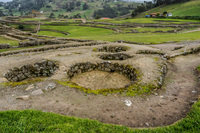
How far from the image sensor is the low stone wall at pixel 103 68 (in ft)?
34.8

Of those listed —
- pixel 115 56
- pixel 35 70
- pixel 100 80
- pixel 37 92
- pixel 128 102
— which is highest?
pixel 115 56

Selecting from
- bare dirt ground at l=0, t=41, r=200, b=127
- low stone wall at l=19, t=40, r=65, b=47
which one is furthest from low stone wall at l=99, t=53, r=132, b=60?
low stone wall at l=19, t=40, r=65, b=47

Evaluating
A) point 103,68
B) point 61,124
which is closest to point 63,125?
point 61,124

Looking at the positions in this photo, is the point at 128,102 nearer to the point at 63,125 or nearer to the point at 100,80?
the point at 63,125

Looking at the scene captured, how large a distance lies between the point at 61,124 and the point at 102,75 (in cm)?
693

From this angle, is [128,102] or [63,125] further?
[128,102]

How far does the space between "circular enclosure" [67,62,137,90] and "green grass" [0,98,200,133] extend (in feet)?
14.8

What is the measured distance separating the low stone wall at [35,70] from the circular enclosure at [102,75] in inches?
85.0

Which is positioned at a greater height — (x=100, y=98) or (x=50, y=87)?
(x=50, y=87)

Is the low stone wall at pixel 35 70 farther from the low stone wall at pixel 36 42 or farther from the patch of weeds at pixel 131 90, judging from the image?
the low stone wall at pixel 36 42

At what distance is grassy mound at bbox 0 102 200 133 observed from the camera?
4547 millimetres

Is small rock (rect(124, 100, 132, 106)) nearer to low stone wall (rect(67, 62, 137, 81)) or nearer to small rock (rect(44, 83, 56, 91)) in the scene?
low stone wall (rect(67, 62, 137, 81))

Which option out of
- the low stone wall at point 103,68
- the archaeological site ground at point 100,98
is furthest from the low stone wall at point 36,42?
the low stone wall at point 103,68

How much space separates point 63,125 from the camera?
15.5ft
